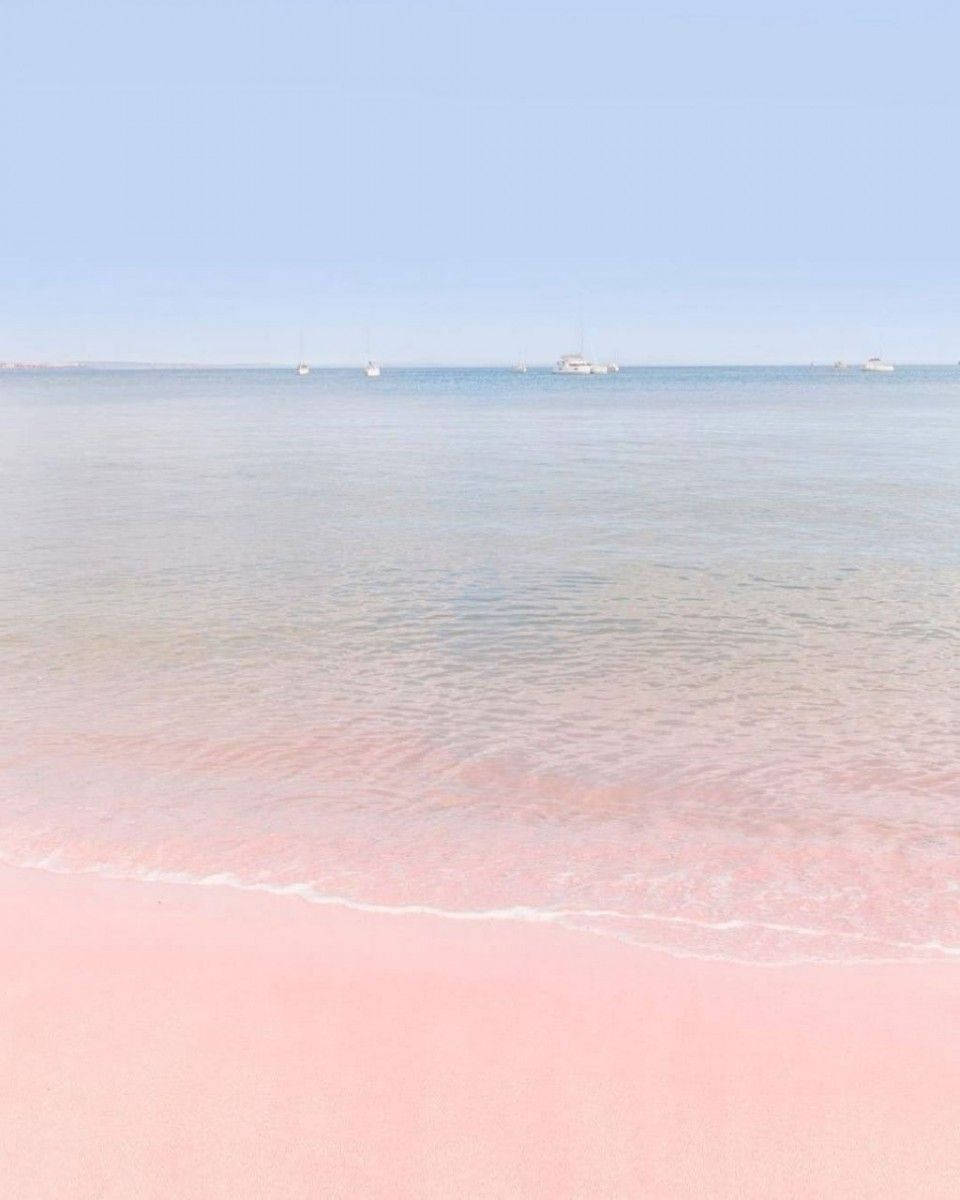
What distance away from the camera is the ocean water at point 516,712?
768cm

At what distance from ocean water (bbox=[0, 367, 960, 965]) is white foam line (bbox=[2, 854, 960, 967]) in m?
0.03

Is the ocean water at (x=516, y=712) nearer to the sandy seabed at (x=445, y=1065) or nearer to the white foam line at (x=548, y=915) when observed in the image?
the white foam line at (x=548, y=915)

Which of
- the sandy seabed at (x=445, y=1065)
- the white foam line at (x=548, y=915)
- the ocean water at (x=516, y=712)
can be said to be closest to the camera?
the sandy seabed at (x=445, y=1065)

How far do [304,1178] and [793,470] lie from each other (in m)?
37.5

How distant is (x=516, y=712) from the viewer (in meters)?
11.6

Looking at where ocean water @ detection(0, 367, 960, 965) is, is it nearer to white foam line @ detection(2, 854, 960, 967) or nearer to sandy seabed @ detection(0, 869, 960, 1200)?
white foam line @ detection(2, 854, 960, 967)

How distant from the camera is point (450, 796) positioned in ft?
30.6

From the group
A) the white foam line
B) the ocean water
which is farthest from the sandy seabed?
the ocean water

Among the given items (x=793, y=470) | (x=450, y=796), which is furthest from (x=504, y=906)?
(x=793, y=470)

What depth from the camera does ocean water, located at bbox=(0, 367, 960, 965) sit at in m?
7.68

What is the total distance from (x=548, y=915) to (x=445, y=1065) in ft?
5.74

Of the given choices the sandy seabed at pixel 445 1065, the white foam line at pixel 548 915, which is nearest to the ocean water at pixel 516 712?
the white foam line at pixel 548 915

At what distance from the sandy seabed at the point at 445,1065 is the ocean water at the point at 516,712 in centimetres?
61

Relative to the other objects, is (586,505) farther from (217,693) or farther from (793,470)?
(217,693)
